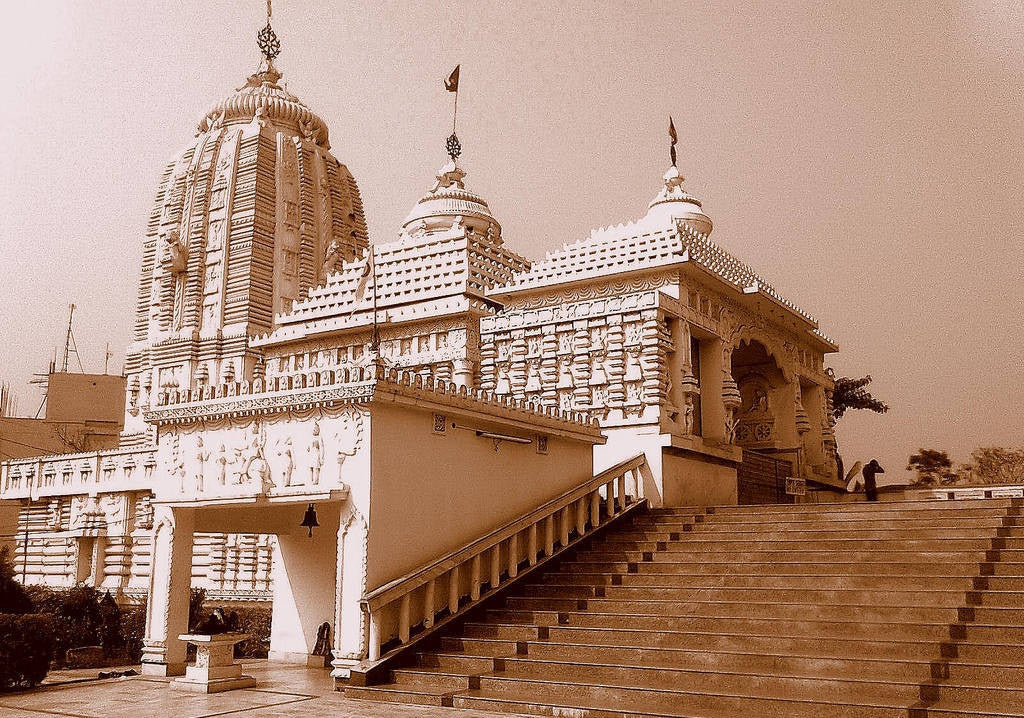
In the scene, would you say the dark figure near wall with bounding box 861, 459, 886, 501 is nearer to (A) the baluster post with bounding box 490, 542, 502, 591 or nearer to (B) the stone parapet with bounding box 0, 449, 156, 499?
(A) the baluster post with bounding box 490, 542, 502, 591

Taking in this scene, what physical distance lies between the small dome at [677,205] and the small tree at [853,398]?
12498 mm

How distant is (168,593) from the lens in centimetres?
1319

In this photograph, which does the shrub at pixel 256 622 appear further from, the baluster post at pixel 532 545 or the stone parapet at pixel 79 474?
the baluster post at pixel 532 545

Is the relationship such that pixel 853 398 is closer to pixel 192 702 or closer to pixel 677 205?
pixel 677 205

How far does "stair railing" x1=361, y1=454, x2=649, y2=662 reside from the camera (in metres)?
11.3

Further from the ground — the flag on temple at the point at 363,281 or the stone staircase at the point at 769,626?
the flag on temple at the point at 363,281

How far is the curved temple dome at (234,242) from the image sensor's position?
1312 inches

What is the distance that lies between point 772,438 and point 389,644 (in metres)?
14.7

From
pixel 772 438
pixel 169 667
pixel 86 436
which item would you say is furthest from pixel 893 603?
pixel 86 436

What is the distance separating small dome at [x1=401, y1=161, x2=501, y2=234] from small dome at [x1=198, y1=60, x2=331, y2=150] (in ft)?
41.1

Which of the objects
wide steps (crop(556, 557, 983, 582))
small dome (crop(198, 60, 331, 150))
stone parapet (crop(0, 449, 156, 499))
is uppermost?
small dome (crop(198, 60, 331, 150))

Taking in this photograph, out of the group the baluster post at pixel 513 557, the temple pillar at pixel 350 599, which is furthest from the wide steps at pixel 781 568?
the temple pillar at pixel 350 599

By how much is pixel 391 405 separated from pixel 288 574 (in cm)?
599

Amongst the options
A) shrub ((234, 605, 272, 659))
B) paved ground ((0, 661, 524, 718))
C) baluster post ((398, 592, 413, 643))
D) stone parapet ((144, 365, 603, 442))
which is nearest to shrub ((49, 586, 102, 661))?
shrub ((234, 605, 272, 659))
